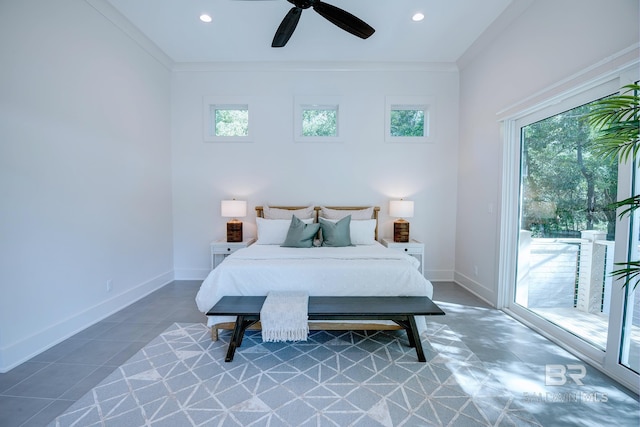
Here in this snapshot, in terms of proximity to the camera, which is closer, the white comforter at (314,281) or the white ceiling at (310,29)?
the white comforter at (314,281)

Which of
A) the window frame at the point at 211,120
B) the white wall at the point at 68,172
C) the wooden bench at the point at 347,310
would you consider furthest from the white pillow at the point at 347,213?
the white wall at the point at 68,172

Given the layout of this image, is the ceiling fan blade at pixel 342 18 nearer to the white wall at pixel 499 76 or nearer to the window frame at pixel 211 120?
the white wall at pixel 499 76

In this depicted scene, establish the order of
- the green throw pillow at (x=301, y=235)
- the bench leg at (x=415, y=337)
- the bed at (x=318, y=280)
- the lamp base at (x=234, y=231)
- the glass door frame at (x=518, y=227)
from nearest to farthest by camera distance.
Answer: the glass door frame at (x=518, y=227) < the bench leg at (x=415, y=337) < the bed at (x=318, y=280) < the green throw pillow at (x=301, y=235) < the lamp base at (x=234, y=231)

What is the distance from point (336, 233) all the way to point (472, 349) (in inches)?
73.0

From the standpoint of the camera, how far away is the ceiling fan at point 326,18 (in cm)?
233

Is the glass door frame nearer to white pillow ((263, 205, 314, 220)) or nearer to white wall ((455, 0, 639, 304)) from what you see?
white wall ((455, 0, 639, 304))

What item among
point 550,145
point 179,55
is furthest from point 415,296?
point 179,55

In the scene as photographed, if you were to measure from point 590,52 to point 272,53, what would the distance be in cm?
346

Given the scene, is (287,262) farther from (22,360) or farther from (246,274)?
(22,360)

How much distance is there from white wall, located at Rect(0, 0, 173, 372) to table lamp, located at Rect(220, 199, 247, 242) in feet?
3.30

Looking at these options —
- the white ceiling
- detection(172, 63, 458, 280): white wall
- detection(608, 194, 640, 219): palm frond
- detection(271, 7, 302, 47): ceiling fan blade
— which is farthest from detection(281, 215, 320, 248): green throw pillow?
detection(608, 194, 640, 219): palm frond

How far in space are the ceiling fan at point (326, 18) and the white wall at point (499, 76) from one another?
64.0 inches

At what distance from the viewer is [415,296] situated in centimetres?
→ 251

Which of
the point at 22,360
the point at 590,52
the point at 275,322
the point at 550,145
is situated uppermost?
the point at 590,52
